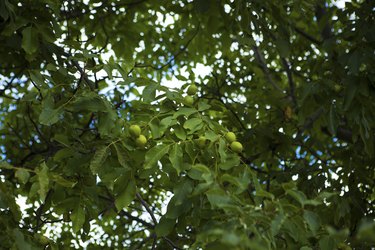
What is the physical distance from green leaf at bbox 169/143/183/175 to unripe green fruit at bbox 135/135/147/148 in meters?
0.14

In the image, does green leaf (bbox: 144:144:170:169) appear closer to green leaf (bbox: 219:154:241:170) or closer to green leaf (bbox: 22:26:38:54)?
green leaf (bbox: 219:154:241:170)

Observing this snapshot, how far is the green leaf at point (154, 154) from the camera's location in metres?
2.42

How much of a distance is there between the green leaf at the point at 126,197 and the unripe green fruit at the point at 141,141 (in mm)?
175

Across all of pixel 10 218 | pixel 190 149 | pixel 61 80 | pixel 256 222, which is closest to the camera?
pixel 256 222

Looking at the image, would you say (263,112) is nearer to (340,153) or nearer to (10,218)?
(340,153)

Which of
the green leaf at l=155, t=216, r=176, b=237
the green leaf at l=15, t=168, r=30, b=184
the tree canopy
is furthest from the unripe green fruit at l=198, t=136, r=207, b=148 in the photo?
the green leaf at l=15, t=168, r=30, b=184

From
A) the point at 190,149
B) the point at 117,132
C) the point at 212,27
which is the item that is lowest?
the point at 190,149

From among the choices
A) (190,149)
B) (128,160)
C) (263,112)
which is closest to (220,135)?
(190,149)

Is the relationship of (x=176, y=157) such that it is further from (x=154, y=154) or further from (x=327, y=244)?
(x=327, y=244)

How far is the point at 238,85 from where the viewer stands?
186 inches

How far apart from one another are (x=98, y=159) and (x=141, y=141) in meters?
0.21

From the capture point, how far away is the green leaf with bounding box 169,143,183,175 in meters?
2.37

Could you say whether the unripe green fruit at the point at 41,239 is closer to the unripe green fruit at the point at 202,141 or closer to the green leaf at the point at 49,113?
the green leaf at the point at 49,113

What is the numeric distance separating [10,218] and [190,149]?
0.96 meters
